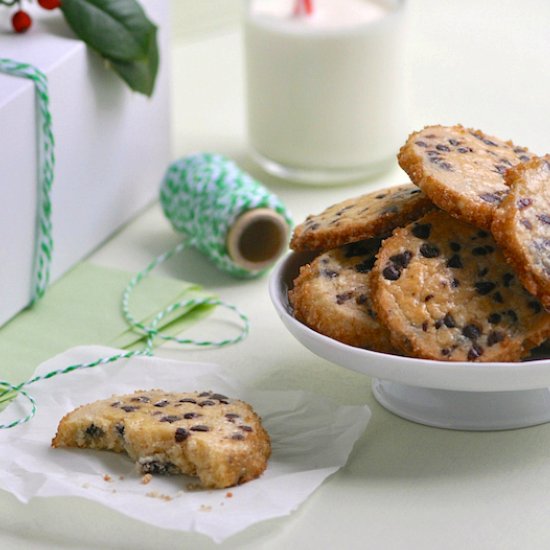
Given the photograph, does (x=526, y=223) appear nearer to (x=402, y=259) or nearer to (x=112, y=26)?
(x=402, y=259)

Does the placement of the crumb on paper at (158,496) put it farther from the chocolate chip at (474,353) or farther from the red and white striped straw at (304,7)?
the red and white striped straw at (304,7)

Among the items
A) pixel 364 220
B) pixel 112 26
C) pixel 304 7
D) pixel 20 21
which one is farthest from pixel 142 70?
pixel 364 220

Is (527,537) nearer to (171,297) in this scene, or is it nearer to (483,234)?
(483,234)

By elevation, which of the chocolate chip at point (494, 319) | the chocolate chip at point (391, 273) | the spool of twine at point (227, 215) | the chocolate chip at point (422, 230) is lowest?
the spool of twine at point (227, 215)

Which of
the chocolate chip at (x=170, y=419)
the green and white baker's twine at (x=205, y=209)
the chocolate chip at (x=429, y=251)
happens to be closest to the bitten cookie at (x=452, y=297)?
the chocolate chip at (x=429, y=251)

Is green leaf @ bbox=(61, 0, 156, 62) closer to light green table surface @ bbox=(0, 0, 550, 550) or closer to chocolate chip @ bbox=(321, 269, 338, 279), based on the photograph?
light green table surface @ bbox=(0, 0, 550, 550)

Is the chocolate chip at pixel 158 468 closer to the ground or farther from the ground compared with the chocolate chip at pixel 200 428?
closer to the ground

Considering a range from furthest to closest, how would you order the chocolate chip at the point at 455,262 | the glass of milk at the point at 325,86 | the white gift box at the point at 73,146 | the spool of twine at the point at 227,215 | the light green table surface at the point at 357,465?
the glass of milk at the point at 325,86 → the spool of twine at the point at 227,215 → the white gift box at the point at 73,146 → the chocolate chip at the point at 455,262 → the light green table surface at the point at 357,465
